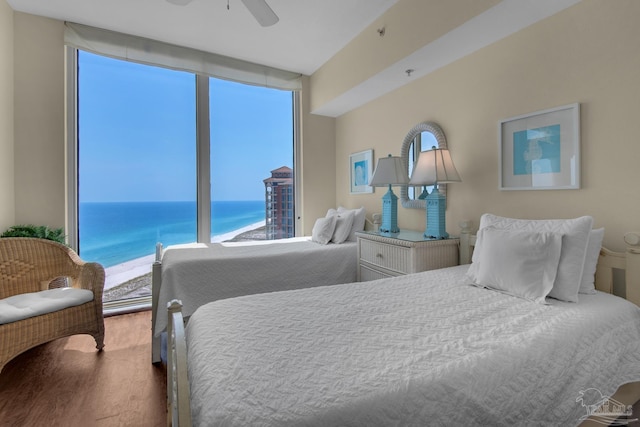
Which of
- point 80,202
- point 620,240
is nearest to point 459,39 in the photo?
point 620,240

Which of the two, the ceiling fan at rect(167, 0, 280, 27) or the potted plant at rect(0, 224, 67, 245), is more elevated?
the ceiling fan at rect(167, 0, 280, 27)

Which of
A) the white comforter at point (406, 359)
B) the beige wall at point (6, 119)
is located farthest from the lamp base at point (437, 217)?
the beige wall at point (6, 119)

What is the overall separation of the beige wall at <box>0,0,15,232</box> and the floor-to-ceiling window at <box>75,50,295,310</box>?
0.48 m

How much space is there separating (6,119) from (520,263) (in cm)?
395

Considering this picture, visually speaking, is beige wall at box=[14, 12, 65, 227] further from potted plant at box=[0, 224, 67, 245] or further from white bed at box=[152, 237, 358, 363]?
white bed at box=[152, 237, 358, 363]

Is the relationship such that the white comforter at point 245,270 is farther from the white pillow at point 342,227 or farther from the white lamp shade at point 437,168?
the white lamp shade at point 437,168

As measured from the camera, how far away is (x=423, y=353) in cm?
92

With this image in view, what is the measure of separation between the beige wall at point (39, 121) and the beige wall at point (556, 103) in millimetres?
3383

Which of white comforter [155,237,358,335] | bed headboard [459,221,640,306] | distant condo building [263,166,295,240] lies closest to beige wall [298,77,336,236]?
distant condo building [263,166,295,240]

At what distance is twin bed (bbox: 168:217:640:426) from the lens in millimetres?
739

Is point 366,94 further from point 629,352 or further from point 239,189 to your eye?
point 629,352

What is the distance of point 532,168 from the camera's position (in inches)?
75.8

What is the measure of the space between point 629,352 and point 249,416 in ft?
4.76

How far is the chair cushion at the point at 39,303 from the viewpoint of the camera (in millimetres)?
1876
